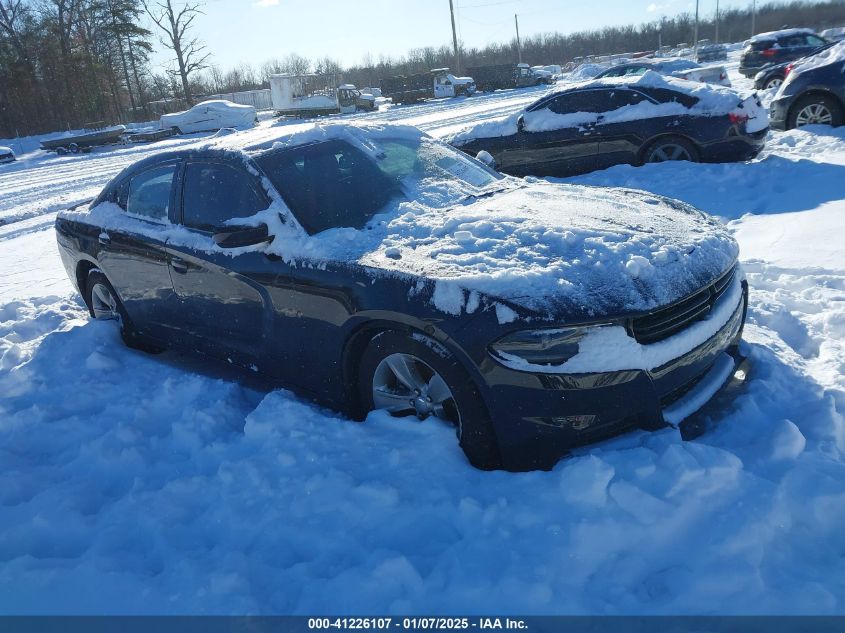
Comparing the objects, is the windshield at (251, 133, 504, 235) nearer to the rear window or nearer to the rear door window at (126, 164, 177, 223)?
the rear door window at (126, 164, 177, 223)

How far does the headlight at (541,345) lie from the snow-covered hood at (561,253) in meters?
0.07

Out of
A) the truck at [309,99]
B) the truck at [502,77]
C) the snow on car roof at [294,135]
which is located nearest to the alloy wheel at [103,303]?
the snow on car roof at [294,135]

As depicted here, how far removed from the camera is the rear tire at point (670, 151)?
8086 millimetres

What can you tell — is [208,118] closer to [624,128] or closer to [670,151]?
[624,128]

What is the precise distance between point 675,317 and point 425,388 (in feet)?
3.82

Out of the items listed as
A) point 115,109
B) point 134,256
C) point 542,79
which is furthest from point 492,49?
point 134,256

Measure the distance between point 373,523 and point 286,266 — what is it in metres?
1.43

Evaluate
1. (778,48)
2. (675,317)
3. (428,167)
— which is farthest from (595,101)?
(778,48)

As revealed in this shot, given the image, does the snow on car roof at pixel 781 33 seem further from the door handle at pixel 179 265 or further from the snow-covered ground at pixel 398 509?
the door handle at pixel 179 265

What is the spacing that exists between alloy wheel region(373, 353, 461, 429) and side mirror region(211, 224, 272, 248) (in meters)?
0.98

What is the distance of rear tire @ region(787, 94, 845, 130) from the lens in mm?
9461

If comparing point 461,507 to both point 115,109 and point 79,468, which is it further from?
point 115,109

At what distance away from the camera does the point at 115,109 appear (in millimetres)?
42969
